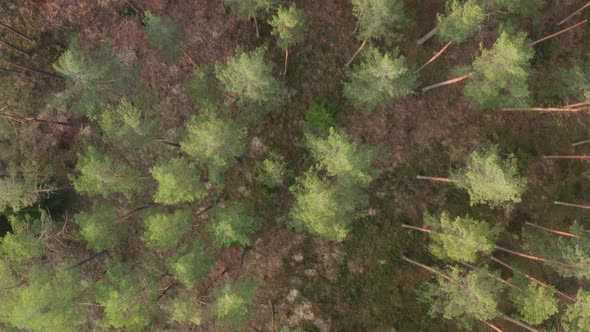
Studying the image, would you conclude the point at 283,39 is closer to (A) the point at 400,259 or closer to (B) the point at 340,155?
(B) the point at 340,155

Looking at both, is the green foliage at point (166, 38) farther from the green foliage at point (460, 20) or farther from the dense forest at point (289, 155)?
the green foliage at point (460, 20)

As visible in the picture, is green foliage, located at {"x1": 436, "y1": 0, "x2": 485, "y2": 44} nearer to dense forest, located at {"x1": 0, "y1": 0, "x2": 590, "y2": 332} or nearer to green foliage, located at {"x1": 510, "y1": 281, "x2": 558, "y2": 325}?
dense forest, located at {"x1": 0, "y1": 0, "x2": 590, "y2": 332}

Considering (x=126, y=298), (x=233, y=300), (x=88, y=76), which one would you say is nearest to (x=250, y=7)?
(x=88, y=76)

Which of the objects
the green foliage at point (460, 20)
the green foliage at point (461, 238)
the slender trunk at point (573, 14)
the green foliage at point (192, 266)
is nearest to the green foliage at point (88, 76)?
the green foliage at point (192, 266)

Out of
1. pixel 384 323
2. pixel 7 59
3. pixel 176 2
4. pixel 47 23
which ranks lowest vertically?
pixel 384 323

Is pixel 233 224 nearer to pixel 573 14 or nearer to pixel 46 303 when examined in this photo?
pixel 46 303

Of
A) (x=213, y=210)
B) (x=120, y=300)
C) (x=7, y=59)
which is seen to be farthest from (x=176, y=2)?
(x=120, y=300)

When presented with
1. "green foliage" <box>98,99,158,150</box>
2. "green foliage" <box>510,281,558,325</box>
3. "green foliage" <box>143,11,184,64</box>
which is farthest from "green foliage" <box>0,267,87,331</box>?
"green foliage" <box>510,281,558,325</box>
